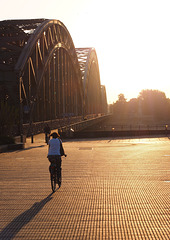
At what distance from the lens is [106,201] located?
27.5 ft

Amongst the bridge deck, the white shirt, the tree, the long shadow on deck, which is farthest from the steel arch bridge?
the tree

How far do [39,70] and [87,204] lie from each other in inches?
1624

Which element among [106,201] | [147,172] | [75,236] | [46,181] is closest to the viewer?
[75,236]

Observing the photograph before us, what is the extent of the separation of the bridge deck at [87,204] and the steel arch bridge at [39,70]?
58.9 ft

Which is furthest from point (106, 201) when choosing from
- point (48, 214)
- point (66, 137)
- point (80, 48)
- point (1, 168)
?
point (80, 48)

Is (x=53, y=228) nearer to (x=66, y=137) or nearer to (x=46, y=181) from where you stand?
(x=46, y=181)

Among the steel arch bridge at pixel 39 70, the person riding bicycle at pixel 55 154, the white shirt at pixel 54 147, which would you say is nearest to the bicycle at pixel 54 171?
the person riding bicycle at pixel 55 154

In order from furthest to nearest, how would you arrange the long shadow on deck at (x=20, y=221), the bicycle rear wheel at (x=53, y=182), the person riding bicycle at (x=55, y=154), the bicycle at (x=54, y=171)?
the person riding bicycle at (x=55, y=154), the bicycle at (x=54, y=171), the bicycle rear wheel at (x=53, y=182), the long shadow on deck at (x=20, y=221)

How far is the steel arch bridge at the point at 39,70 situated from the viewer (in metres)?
38.3

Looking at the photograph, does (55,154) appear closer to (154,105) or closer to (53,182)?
(53,182)

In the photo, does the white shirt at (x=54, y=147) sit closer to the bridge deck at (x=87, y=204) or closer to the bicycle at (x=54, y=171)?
the bicycle at (x=54, y=171)

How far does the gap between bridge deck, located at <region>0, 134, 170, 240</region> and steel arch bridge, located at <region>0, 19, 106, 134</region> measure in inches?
707

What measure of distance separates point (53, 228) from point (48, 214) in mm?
999

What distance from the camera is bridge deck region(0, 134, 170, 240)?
6.20 meters
